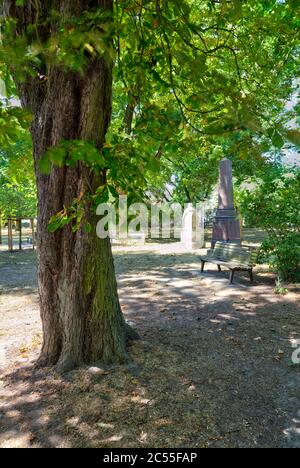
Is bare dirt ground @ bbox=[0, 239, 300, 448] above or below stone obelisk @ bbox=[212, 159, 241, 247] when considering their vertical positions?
below

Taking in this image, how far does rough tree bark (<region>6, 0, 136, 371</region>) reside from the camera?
3.24 m

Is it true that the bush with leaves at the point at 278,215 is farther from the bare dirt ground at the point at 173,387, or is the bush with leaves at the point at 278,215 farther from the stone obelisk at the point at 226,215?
the stone obelisk at the point at 226,215

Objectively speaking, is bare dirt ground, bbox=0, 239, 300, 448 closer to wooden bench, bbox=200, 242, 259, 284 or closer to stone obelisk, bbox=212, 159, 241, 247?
wooden bench, bbox=200, 242, 259, 284

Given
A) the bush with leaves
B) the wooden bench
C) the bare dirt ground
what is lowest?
the bare dirt ground

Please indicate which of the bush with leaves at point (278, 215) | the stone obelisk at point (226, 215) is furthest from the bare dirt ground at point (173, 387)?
the stone obelisk at point (226, 215)

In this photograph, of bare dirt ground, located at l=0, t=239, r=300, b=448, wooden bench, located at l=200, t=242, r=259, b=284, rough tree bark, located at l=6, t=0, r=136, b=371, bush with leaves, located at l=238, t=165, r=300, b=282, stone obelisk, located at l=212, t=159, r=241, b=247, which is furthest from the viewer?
stone obelisk, located at l=212, t=159, r=241, b=247

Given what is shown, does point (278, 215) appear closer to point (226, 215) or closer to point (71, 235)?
point (226, 215)

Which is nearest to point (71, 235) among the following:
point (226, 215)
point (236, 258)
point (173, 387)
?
point (173, 387)

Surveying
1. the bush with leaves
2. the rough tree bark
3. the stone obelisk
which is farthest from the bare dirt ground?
the stone obelisk

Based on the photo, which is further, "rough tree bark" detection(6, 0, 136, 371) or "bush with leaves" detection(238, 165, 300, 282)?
"bush with leaves" detection(238, 165, 300, 282)

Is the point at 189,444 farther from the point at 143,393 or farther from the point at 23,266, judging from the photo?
the point at 23,266

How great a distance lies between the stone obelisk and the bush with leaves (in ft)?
9.88

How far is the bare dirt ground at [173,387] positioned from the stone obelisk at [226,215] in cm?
521

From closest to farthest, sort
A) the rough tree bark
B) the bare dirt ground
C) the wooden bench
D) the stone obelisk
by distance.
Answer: the bare dirt ground
the rough tree bark
the wooden bench
the stone obelisk
